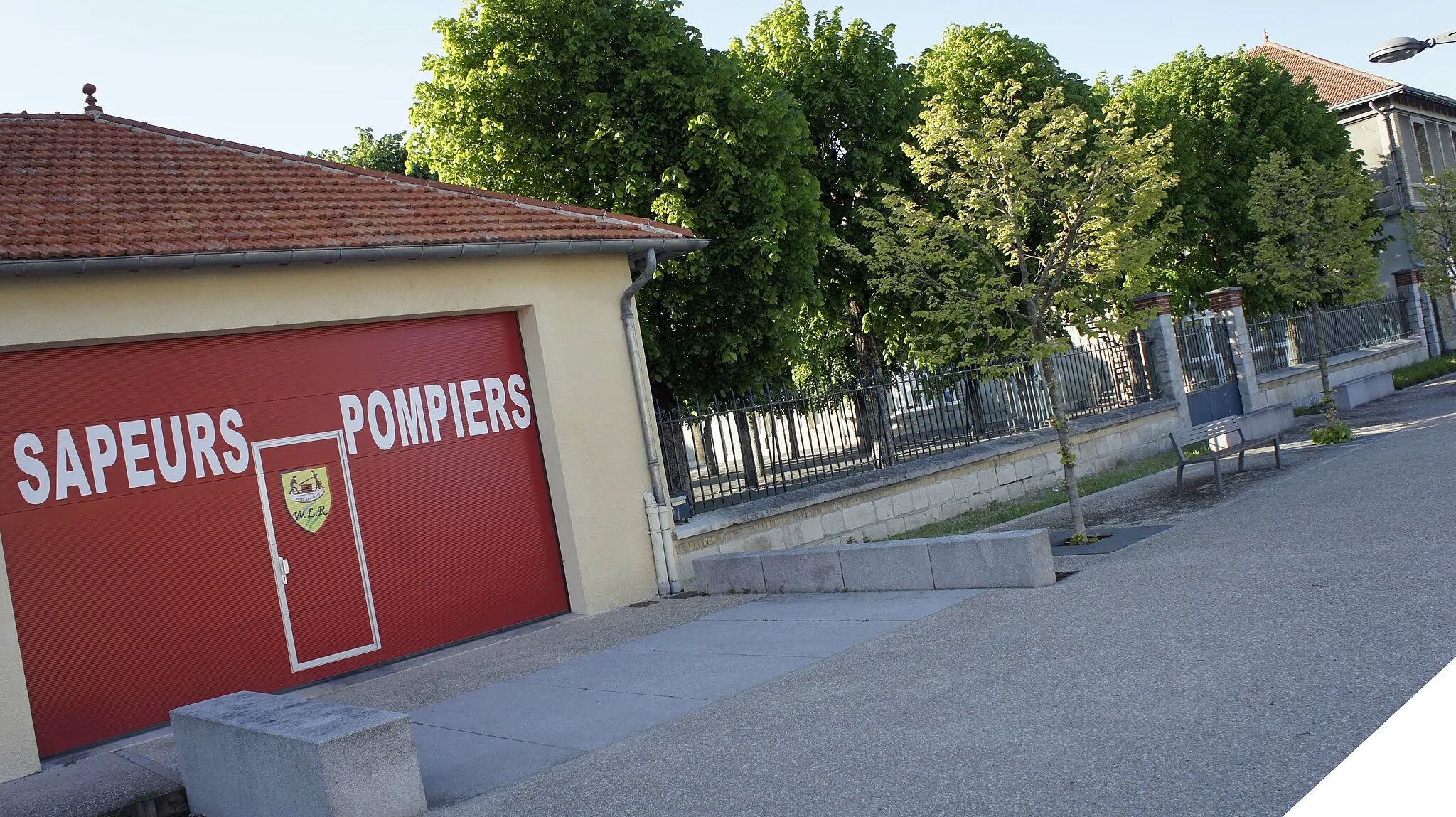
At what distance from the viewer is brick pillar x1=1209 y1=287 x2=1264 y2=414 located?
70.6ft

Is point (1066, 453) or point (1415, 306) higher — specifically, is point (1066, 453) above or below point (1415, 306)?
below

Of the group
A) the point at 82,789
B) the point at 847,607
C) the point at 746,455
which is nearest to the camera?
the point at 82,789

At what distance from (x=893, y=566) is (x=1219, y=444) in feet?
32.6

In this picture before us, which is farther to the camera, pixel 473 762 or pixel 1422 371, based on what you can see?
pixel 1422 371

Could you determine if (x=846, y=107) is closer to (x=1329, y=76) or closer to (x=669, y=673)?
(x=669, y=673)

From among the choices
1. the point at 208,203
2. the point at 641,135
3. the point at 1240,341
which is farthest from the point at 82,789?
the point at 1240,341

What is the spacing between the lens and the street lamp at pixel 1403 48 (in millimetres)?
10227

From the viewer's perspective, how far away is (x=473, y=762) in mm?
5801

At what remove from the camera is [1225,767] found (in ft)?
13.2

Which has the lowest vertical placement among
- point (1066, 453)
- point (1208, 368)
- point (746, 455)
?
A: point (1066, 453)

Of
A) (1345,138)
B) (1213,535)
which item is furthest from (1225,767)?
(1345,138)

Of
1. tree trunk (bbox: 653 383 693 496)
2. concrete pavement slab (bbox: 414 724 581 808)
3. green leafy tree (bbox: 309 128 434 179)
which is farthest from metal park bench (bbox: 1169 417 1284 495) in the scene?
green leafy tree (bbox: 309 128 434 179)

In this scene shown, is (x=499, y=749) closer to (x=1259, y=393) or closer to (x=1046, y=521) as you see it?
(x=1046, y=521)

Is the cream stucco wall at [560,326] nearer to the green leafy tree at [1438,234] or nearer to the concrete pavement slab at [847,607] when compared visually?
the concrete pavement slab at [847,607]
